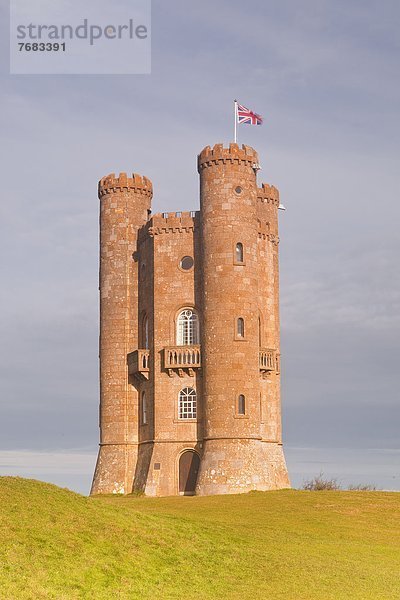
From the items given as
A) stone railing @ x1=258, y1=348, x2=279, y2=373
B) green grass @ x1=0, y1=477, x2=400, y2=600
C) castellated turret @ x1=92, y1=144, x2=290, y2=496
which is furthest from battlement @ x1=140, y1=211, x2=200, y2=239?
green grass @ x1=0, y1=477, x2=400, y2=600

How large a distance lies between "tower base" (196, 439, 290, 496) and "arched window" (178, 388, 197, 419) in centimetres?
267

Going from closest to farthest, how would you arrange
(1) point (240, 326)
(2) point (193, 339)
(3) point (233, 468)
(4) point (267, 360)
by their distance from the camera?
(3) point (233, 468), (1) point (240, 326), (2) point (193, 339), (4) point (267, 360)

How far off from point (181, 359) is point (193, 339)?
172 cm

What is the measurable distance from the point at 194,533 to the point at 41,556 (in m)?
7.84

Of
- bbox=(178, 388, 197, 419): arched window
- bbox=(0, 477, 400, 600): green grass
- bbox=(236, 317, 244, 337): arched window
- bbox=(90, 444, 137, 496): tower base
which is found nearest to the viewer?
bbox=(0, 477, 400, 600): green grass

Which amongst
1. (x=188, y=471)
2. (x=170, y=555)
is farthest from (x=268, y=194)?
(x=170, y=555)

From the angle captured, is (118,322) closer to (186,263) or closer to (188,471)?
(186,263)

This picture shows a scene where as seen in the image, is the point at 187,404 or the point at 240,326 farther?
the point at 187,404

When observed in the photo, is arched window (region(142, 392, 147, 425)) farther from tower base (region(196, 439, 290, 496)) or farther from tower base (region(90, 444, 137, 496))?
tower base (region(196, 439, 290, 496))

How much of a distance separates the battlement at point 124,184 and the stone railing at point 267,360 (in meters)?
13.7

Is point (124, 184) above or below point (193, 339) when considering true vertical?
above

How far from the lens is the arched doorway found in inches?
2265

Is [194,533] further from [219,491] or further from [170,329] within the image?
[170,329]

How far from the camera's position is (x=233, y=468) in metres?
54.5
